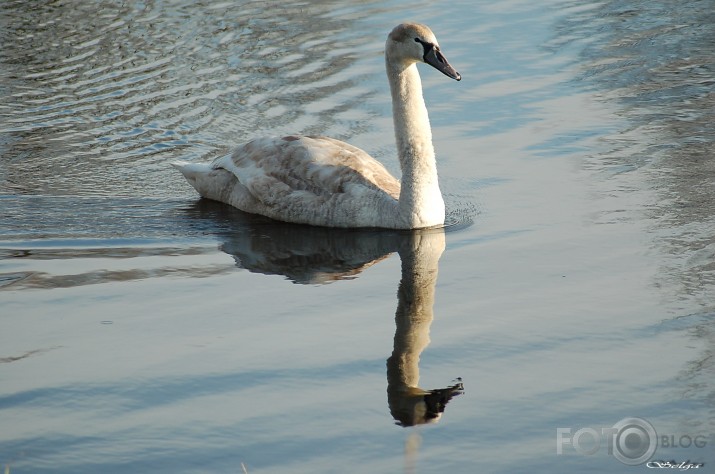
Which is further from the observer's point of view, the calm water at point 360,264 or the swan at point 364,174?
the swan at point 364,174

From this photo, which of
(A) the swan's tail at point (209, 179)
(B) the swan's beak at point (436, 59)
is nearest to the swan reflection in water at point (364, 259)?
(A) the swan's tail at point (209, 179)

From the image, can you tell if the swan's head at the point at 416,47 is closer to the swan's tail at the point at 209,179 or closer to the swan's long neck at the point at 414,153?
the swan's long neck at the point at 414,153

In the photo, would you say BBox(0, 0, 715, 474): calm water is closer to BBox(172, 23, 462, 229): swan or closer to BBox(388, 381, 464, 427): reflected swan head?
BBox(388, 381, 464, 427): reflected swan head

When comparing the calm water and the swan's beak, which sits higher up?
the swan's beak

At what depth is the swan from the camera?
10.7 meters

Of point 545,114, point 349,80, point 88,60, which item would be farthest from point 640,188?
point 88,60

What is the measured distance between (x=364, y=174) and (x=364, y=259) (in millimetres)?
1259

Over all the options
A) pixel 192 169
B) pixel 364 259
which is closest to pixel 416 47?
pixel 364 259

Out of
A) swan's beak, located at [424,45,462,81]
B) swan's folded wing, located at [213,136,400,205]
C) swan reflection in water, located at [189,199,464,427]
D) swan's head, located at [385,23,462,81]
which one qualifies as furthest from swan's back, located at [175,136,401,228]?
swan's beak, located at [424,45,462,81]

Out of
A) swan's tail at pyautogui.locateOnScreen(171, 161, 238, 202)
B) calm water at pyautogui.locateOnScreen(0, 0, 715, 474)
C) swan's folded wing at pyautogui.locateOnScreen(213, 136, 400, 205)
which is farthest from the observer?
swan's tail at pyautogui.locateOnScreen(171, 161, 238, 202)

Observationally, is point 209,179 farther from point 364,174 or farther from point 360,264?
point 360,264

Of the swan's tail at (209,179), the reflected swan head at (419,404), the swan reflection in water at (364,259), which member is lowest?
the reflected swan head at (419,404)

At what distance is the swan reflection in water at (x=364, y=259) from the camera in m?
7.28

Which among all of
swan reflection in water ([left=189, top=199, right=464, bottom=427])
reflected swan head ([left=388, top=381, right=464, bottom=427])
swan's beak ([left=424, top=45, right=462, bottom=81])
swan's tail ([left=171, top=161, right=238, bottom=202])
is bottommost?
reflected swan head ([left=388, top=381, right=464, bottom=427])
